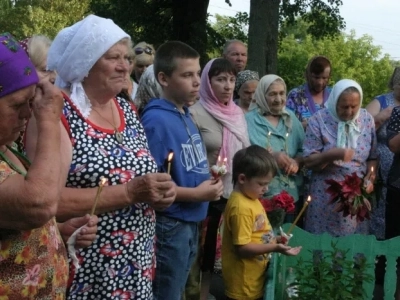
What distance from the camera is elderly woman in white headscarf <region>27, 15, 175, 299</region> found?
9.39 ft

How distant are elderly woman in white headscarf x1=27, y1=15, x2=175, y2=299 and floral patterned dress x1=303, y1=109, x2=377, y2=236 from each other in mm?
2802

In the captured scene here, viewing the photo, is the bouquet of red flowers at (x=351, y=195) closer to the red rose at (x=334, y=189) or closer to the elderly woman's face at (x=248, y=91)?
the red rose at (x=334, y=189)

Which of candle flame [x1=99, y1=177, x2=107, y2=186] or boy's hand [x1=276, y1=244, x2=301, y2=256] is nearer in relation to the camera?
candle flame [x1=99, y1=177, x2=107, y2=186]

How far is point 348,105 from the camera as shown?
564cm

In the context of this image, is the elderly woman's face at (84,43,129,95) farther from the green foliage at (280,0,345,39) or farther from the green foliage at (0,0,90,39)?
the green foliage at (0,0,90,39)

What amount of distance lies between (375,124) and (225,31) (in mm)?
14914

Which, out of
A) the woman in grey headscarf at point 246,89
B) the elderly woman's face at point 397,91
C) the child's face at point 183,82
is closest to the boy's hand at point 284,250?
the child's face at point 183,82

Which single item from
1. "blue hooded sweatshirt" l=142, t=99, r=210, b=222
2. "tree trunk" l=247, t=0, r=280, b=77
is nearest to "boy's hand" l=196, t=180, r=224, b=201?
"blue hooded sweatshirt" l=142, t=99, r=210, b=222

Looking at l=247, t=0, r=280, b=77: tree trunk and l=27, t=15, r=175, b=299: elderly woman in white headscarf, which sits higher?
l=247, t=0, r=280, b=77: tree trunk

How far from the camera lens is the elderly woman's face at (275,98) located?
18.6ft

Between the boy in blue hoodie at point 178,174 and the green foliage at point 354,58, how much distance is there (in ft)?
79.2

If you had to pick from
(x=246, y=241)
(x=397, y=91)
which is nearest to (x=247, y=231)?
(x=246, y=241)

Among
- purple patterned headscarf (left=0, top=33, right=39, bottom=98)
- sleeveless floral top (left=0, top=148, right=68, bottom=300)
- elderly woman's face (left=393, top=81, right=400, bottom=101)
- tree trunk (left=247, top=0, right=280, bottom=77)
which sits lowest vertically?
sleeveless floral top (left=0, top=148, right=68, bottom=300)

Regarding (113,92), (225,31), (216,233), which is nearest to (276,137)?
(216,233)
